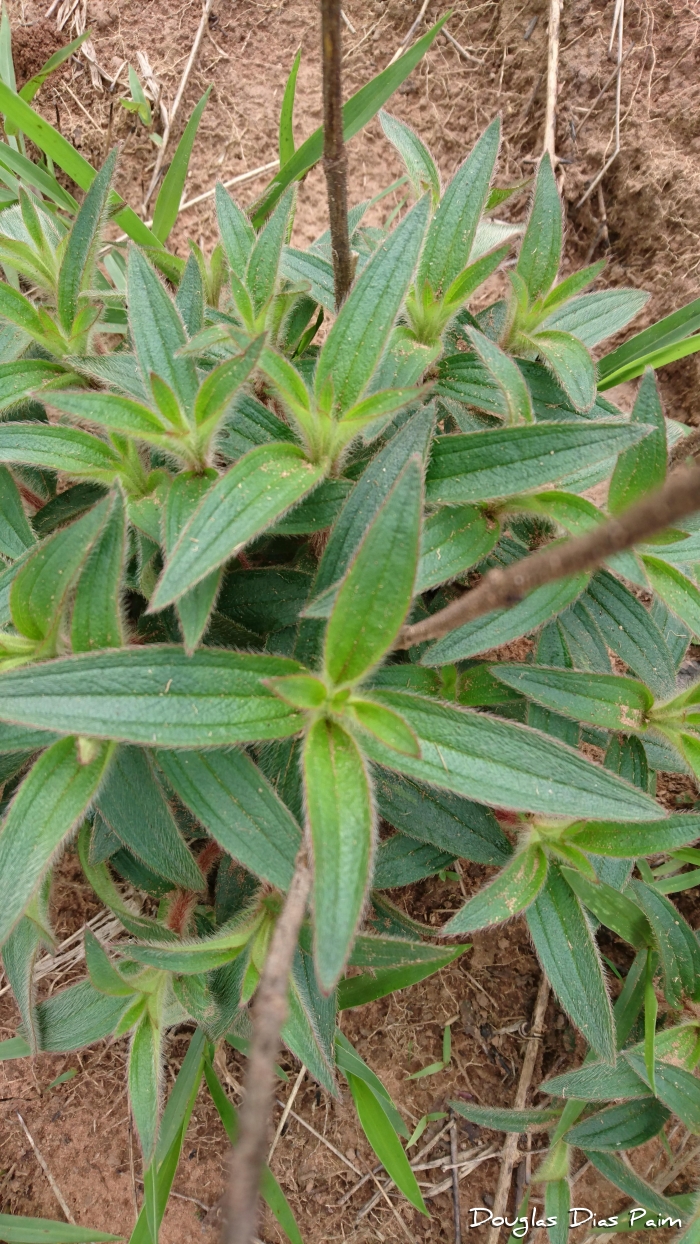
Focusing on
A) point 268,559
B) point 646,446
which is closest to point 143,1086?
point 268,559

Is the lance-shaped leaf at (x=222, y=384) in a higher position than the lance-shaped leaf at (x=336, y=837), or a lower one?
higher

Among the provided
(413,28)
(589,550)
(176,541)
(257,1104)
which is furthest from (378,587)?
(413,28)

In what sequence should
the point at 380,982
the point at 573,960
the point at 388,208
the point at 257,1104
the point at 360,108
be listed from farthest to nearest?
1. the point at 388,208
2. the point at 360,108
3. the point at 380,982
4. the point at 573,960
5. the point at 257,1104

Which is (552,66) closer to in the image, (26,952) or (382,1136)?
(26,952)

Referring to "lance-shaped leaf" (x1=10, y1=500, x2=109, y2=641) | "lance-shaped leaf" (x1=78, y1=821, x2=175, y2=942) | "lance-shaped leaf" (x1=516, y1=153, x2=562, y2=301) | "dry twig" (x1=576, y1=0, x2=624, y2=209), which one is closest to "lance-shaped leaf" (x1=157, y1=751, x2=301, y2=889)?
"lance-shaped leaf" (x1=10, y1=500, x2=109, y2=641)

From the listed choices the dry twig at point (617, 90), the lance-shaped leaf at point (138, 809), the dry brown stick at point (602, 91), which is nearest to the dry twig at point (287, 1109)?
the lance-shaped leaf at point (138, 809)

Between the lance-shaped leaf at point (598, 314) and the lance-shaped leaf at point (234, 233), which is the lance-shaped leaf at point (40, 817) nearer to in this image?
the lance-shaped leaf at point (234, 233)

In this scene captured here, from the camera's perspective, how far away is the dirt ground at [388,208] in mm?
2457

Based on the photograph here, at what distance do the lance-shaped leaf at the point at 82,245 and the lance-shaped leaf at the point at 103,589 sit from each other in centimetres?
78

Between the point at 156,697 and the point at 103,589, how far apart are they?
24 centimetres

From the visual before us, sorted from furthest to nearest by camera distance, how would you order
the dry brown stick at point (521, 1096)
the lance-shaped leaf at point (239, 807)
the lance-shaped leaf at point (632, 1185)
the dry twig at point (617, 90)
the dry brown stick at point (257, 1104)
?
the dry twig at point (617, 90) < the dry brown stick at point (521, 1096) < the lance-shaped leaf at point (632, 1185) < the lance-shaped leaf at point (239, 807) < the dry brown stick at point (257, 1104)

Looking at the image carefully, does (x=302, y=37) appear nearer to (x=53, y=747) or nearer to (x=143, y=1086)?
(x=53, y=747)

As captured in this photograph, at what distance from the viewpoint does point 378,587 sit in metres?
1.21

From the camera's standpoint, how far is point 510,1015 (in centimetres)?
251
